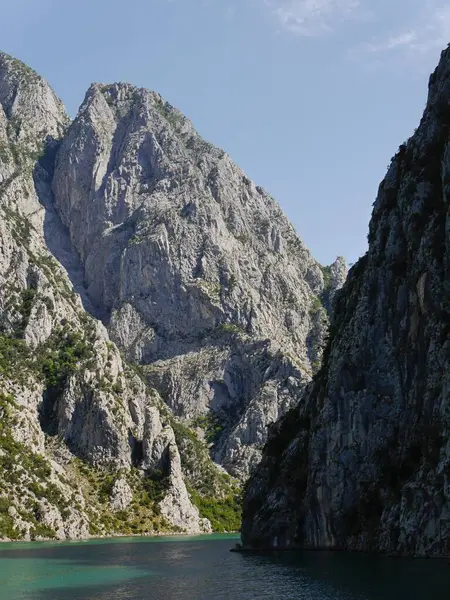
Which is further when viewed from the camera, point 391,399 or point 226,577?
point 391,399

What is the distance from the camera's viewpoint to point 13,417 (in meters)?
174

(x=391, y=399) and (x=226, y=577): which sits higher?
(x=391, y=399)

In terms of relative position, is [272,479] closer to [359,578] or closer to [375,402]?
[375,402]

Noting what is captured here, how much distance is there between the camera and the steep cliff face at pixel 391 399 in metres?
82.9

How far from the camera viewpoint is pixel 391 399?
98438mm

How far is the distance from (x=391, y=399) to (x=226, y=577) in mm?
33982

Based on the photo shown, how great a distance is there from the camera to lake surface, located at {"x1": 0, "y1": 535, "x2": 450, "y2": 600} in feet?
200

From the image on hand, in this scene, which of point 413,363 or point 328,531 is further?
point 328,531

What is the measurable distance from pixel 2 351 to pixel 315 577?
14090cm

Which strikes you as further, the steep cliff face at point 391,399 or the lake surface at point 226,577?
the steep cliff face at point 391,399

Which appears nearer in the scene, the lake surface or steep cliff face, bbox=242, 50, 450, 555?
the lake surface

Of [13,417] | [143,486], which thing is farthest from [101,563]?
[143,486]

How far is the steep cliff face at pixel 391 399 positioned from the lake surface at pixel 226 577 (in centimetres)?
588

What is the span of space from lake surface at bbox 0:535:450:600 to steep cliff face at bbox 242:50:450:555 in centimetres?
588
